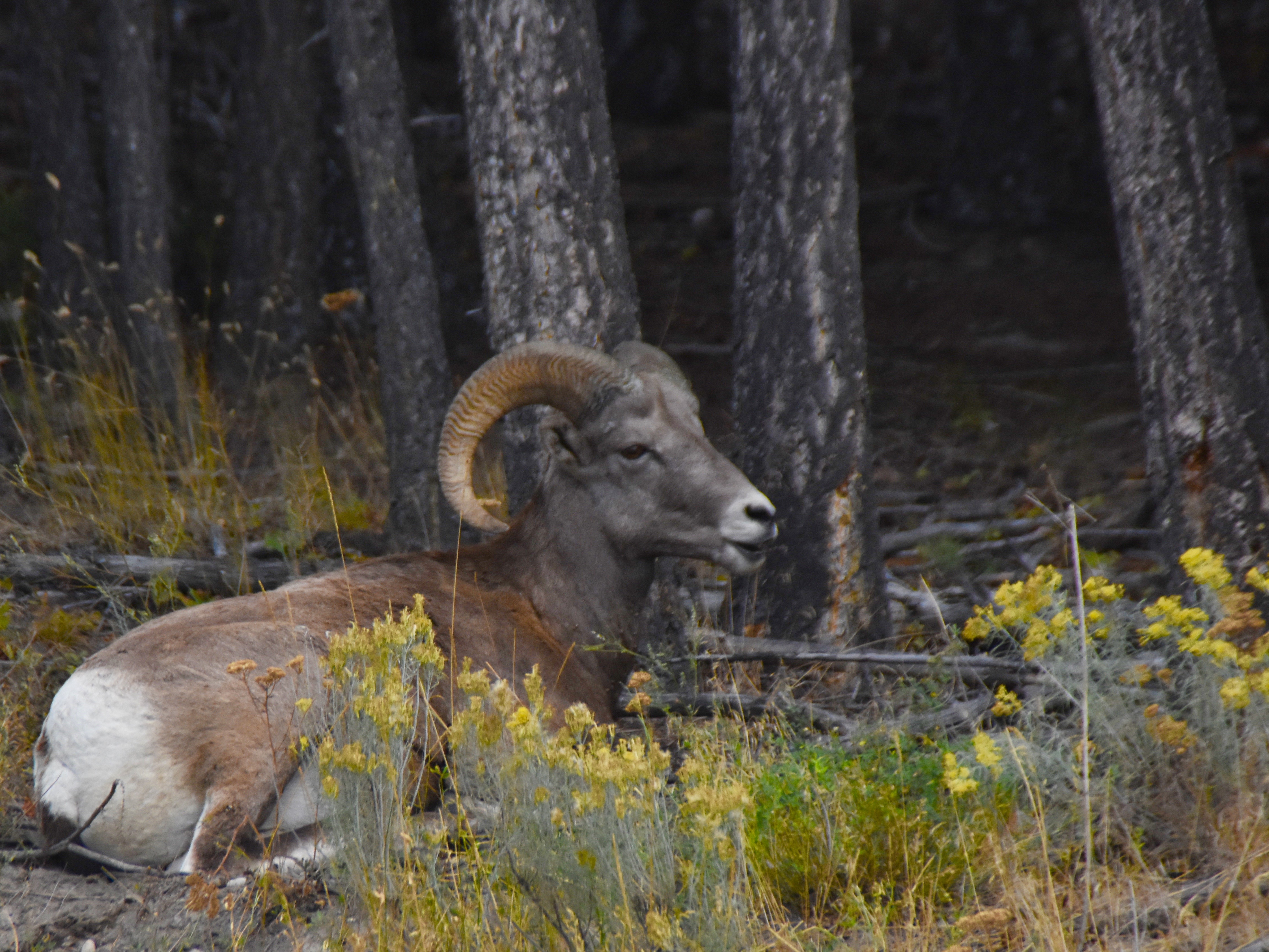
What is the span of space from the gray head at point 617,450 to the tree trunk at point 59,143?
744cm

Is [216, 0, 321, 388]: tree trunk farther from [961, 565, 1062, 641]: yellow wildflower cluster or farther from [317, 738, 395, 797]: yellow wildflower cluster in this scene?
[317, 738, 395, 797]: yellow wildflower cluster

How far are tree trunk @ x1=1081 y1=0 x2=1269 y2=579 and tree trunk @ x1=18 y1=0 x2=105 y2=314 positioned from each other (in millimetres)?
9246

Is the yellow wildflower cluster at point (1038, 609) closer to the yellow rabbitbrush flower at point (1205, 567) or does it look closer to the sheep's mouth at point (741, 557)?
the yellow rabbitbrush flower at point (1205, 567)

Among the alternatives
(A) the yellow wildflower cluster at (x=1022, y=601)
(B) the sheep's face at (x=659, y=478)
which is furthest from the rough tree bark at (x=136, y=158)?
(A) the yellow wildflower cluster at (x=1022, y=601)

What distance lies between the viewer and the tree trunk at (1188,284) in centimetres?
569

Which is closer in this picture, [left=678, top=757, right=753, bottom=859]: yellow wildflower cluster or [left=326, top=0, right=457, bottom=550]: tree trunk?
[left=678, top=757, right=753, bottom=859]: yellow wildflower cluster

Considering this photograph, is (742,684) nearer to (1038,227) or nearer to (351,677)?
(351,677)

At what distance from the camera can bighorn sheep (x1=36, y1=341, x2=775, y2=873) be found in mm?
4242

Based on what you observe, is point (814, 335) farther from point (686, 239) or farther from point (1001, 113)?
point (1001, 113)

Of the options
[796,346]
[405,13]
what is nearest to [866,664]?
[796,346]

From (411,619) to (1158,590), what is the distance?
459cm

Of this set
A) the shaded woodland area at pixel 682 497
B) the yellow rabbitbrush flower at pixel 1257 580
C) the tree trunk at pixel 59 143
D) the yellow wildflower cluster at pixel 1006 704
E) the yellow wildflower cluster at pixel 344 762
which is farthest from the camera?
the tree trunk at pixel 59 143

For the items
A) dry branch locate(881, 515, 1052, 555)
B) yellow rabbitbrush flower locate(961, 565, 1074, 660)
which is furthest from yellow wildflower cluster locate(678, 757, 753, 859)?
dry branch locate(881, 515, 1052, 555)

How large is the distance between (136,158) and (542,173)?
17.3 ft
